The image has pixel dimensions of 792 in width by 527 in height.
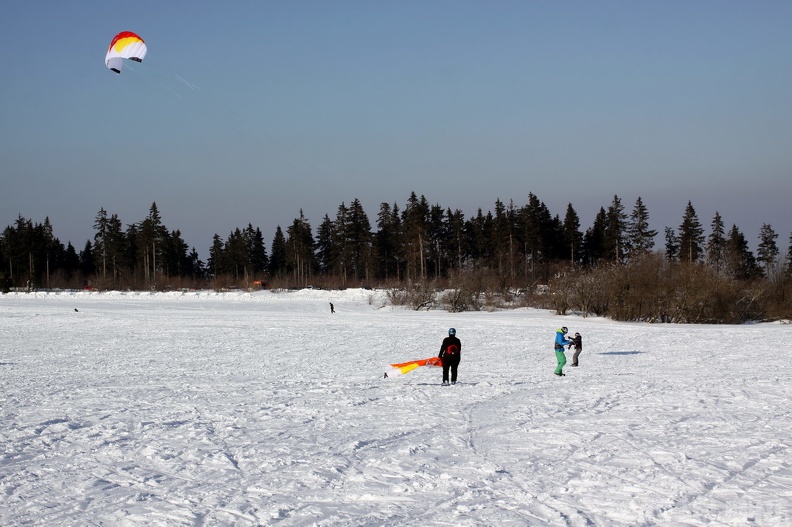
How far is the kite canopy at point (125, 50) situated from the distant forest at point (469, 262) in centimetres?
3481

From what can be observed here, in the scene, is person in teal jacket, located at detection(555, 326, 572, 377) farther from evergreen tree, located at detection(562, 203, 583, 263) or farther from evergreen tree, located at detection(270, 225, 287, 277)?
evergreen tree, located at detection(270, 225, 287, 277)

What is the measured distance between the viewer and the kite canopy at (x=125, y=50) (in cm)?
2366

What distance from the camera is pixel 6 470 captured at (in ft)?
27.7

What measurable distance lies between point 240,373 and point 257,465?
33.4ft

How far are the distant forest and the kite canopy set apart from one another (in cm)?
3481

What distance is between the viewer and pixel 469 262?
64.9 m

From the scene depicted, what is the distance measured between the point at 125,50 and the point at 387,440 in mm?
19103

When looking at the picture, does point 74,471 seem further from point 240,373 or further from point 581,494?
point 240,373

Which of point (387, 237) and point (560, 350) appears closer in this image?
point (560, 350)

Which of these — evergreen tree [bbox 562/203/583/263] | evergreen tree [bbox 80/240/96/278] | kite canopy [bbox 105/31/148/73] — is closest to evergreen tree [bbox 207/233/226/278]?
evergreen tree [bbox 80/240/96/278]

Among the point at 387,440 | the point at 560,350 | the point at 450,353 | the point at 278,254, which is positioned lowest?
the point at 387,440

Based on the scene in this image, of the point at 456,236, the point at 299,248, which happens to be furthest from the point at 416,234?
the point at 299,248

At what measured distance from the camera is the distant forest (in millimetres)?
47375

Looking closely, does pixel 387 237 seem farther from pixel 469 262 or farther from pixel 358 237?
pixel 469 262
